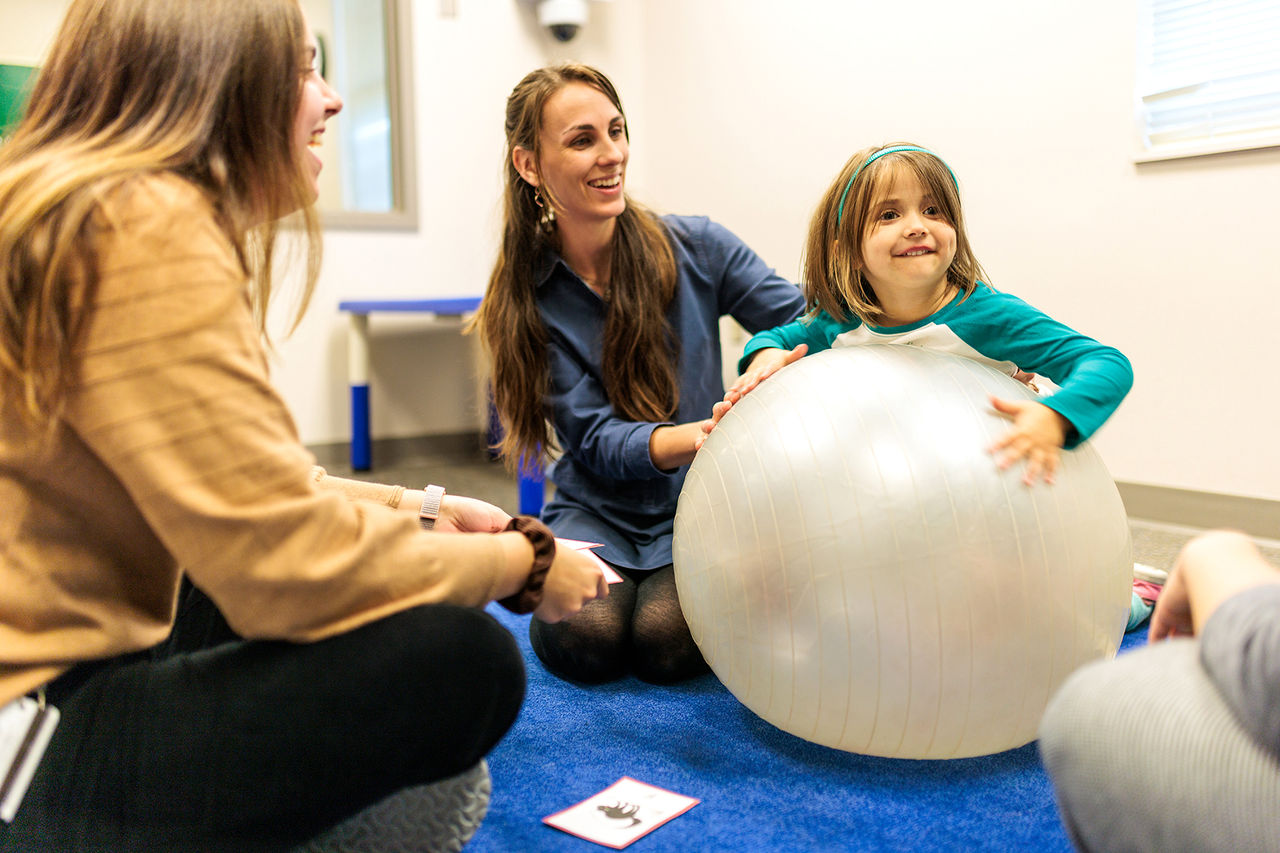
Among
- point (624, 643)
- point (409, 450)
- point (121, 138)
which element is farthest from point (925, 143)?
point (121, 138)

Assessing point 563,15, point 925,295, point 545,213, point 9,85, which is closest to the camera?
point 925,295

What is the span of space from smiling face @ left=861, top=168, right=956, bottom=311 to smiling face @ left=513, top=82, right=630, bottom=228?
0.59m

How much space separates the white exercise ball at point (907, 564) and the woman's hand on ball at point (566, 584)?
0.24 m

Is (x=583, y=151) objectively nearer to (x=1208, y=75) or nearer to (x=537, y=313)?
(x=537, y=313)

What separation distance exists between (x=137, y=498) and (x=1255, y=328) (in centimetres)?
253

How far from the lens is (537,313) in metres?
1.82

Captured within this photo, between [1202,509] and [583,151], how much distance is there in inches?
75.0

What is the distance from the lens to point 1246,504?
2.42 m

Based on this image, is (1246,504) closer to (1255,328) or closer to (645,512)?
(1255,328)

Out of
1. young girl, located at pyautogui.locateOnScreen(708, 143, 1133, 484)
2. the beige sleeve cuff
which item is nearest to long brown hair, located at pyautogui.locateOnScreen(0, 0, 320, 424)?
the beige sleeve cuff

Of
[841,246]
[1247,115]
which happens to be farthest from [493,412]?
[1247,115]

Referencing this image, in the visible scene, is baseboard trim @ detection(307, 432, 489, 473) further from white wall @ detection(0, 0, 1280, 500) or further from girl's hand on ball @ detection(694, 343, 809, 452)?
girl's hand on ball @ detection(694, 343, 809, 452)

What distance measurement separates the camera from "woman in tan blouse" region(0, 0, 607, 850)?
2.43ft

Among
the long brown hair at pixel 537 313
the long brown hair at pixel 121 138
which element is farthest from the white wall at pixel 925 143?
the long brown hair at pixel 121 138
